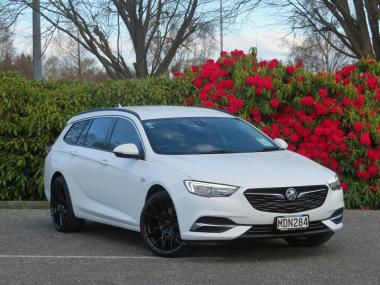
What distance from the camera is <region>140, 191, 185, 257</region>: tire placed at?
24.8 ft

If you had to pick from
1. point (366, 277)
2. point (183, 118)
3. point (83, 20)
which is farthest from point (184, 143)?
point (83, 20)

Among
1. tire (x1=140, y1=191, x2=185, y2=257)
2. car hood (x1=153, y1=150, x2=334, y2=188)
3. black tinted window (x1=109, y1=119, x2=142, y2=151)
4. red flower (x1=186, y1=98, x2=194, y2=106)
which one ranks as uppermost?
red flower (x1=186, y1=98, x2=194, y2=106)

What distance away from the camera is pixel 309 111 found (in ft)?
43.5

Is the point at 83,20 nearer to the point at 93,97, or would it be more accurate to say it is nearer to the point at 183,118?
the point at 93,97

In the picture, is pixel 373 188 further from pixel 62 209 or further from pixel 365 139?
pixel 62 209

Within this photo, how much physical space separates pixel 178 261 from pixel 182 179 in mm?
807

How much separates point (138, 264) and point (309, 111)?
655cm

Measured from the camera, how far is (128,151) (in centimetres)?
816

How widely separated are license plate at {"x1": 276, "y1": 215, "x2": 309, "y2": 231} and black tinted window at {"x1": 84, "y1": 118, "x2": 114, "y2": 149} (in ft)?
9.09

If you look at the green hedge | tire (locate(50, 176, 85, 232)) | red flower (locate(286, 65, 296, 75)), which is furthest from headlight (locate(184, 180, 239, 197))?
red flower (locate(286, 65, 296, 75))

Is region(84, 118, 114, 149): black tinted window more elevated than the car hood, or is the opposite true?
region(84, 118, 114, 149): black tinted window

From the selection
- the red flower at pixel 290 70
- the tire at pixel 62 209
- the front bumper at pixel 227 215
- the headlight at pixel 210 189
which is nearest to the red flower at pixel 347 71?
the red flower at pixel 290 70

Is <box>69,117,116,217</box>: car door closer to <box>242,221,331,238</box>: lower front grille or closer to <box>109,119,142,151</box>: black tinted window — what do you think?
<box>109,119,142,151</box>: black tinted window

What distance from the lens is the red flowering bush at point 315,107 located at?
1277cm
